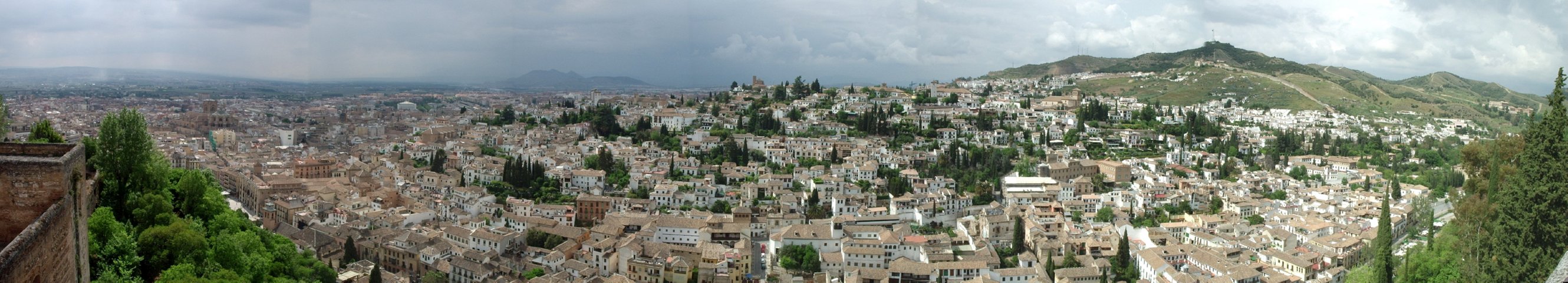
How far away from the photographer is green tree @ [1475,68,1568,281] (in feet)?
26.9

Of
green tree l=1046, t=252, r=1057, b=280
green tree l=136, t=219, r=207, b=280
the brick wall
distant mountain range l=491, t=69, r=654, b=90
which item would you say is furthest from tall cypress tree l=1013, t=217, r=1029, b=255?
distant mountain range l=491, t=69, r=654, b=90

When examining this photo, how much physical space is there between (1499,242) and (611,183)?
15804 mm

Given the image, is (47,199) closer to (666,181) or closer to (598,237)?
(598,237)

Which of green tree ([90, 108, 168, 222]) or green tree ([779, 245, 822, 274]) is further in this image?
green tree ([779, 245, 822, 274])

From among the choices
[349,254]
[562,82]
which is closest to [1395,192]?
[349,254]

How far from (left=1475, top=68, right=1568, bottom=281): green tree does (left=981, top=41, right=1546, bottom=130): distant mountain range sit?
96.7ft

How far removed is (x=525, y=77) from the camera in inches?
1531

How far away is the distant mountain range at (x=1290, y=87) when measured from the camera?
39.5 m

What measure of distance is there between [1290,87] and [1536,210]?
135 feet

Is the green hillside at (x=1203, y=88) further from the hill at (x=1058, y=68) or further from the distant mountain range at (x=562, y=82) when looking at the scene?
the distant mountain range at (x=562, y=82)

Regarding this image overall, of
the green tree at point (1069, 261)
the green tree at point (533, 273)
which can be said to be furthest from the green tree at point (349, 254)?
the green tree at point (1069, 261)

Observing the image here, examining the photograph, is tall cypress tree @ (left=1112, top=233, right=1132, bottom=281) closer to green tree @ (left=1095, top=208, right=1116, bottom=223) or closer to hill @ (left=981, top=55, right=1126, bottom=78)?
green tree @ (left=1095, top=208, right=1116, bottom=223)

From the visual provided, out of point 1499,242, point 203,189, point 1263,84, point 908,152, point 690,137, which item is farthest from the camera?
point 1263,84

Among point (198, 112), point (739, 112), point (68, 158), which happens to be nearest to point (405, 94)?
point (198, 112)
